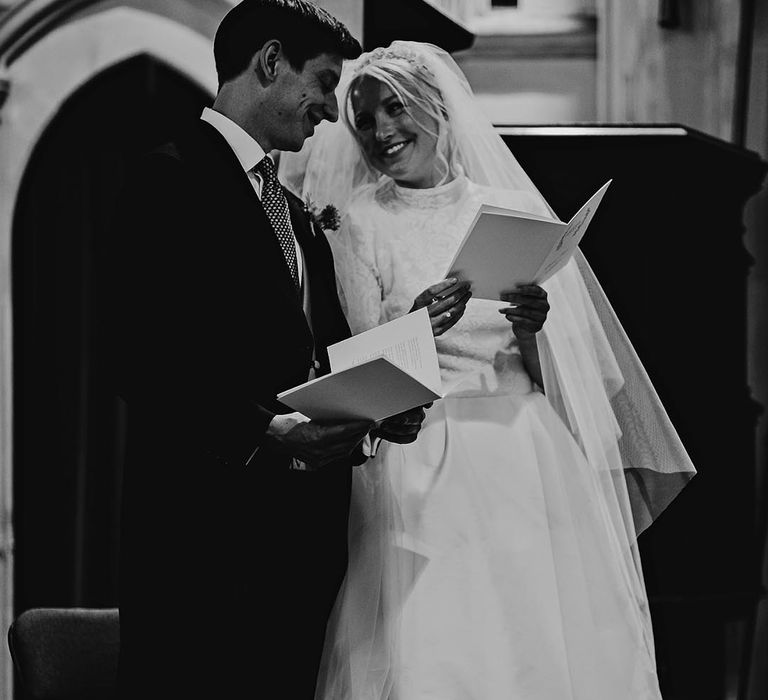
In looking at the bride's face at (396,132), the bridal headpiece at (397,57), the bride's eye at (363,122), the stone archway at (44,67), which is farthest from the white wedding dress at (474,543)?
the stone archway at (44,67)

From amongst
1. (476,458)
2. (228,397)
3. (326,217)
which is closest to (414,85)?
(326,217)

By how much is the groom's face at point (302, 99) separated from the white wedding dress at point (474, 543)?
434 millimetres

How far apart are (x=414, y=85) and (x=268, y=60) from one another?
0.54 m

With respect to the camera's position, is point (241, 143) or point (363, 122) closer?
point (241, 143)

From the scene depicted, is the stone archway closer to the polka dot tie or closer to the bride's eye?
the bride's eye

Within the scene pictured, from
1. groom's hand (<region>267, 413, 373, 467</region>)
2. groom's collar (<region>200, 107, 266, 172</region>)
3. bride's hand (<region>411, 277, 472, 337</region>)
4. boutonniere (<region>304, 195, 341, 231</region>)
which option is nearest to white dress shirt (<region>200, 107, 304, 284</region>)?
groom's collar (<region>200, 107, 266, 172</region>)

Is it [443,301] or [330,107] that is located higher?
[330,107]

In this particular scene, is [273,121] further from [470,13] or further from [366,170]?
[470,13]

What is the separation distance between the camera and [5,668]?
5.02 meters

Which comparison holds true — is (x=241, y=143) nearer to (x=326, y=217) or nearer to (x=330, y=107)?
(x=330, y=107)

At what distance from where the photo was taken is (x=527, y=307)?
2664 millimetres

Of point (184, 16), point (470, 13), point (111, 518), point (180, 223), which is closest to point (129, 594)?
point (180, 223)

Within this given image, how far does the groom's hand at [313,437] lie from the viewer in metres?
2.14

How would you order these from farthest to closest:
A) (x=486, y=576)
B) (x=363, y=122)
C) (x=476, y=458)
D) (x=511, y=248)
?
(x=363, y=122) → (x=476, y=458) → (x=486, y=576) → (x=511, y=248)
